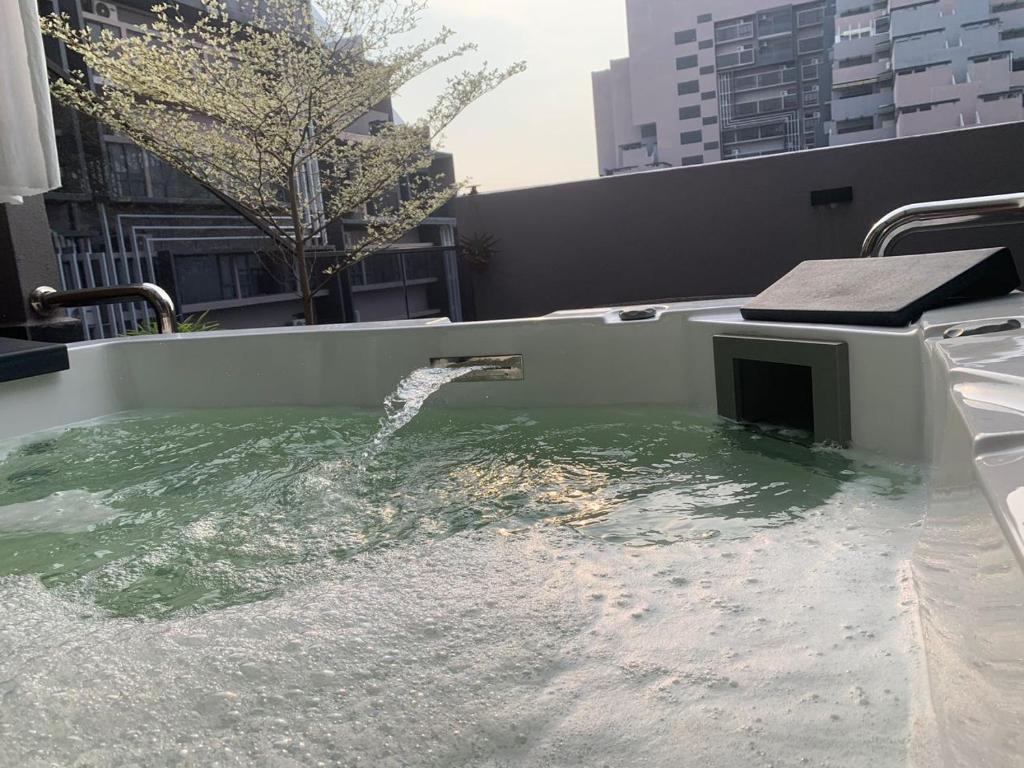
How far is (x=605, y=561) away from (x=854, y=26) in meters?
9.00

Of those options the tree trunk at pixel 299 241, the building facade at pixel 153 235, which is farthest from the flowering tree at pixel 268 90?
the building facade at pixel 153 235

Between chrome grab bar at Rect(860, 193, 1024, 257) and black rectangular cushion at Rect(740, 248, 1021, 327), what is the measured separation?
0.51ft

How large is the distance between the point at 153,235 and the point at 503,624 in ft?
14.5

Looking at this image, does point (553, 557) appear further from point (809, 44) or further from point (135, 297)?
point (809, 44)

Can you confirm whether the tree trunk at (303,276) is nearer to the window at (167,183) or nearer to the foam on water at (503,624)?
the window at (167,183)

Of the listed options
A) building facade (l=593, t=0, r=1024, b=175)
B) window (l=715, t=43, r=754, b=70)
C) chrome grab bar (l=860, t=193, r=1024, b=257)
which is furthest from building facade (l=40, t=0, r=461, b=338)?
window (l=715, t=43, r=754, b=70)

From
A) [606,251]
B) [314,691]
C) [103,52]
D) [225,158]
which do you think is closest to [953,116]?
[606,251]

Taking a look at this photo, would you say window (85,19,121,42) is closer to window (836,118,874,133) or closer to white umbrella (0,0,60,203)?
white umbrella (0,0,60,203)

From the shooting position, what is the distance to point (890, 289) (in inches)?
62.4

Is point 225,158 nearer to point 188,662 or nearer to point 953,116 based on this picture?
point 188,662

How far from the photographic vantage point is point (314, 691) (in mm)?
838

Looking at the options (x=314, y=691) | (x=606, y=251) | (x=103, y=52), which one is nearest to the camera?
(x=314, y=691)

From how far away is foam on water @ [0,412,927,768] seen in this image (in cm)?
74

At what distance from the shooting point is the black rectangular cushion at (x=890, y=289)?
59.3 inches
